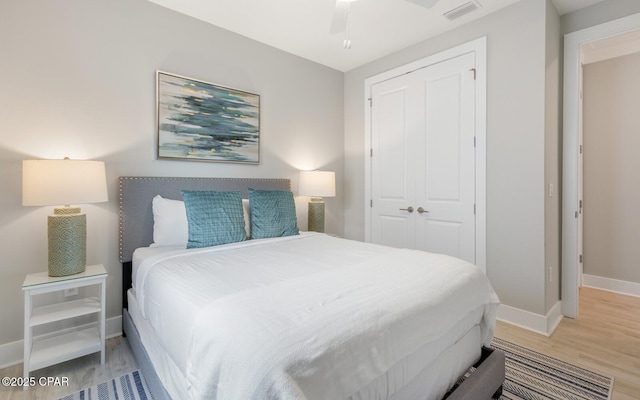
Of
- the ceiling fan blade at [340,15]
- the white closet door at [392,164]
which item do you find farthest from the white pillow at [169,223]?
the white closet door at [392,164]

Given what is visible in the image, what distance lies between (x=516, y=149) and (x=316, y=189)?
194cm

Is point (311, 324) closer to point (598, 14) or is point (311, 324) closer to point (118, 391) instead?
point (118, 391)

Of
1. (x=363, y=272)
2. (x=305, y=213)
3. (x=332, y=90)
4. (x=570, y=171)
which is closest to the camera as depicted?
(x=363, y=272)

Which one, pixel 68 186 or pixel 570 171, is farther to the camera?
pixel 570 171

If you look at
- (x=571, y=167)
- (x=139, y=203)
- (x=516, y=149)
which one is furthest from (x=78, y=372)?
(x=571, y=167)

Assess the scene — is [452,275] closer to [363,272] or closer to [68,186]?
[363,272]

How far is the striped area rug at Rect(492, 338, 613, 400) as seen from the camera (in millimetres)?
1729

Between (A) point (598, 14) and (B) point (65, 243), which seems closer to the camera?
(B) point (65, 243)

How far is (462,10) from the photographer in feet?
8.82

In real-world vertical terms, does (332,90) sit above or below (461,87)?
above

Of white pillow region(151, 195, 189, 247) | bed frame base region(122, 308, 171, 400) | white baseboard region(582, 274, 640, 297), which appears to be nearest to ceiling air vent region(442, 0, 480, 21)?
white pillow region(151, 195, 189, 247)

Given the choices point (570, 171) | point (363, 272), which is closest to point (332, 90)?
point (570, 171)

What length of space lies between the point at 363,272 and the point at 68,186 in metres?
1.87

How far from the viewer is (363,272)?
5.19 feet
